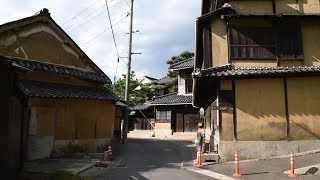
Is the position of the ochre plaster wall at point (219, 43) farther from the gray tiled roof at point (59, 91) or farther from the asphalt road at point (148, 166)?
the gray tiled roof at point (59, 91)

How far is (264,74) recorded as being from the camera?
17.0 m

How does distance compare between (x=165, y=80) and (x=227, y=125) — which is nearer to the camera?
(x=227, y=125)

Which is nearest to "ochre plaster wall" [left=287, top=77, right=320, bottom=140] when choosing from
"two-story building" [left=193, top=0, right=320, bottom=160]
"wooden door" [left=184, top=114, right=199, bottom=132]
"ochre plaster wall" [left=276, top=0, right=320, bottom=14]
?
"two-story building" [left=193, top=0, right=320, bottom=160]

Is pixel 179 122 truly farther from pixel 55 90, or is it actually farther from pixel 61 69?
pixel 55 90

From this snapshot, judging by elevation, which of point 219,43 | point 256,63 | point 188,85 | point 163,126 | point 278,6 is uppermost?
point 278,6

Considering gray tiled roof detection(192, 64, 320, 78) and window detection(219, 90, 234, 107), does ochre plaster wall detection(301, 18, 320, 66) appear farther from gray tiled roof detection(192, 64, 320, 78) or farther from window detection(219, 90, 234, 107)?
window detection(219, 90, 234, 107)

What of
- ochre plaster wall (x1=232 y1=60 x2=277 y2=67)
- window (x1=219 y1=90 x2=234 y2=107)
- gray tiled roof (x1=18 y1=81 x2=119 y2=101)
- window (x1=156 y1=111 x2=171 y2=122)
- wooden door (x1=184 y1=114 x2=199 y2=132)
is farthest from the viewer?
window (x1=156 y1=111 x2=171 y2=122)

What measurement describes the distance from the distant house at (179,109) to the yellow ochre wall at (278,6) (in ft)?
63.3

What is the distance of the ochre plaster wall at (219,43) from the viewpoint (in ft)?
60.2

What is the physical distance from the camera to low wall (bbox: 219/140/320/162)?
676 inches

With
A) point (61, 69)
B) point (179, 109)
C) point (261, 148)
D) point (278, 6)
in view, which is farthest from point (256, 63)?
point (179, 109)

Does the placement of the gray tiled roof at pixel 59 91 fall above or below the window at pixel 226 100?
above

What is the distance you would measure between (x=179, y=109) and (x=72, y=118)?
65.9 feet

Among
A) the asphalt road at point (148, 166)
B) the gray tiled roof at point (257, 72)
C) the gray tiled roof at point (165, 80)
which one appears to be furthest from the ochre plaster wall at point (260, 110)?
the gray tiled roof at point (165, 80)
